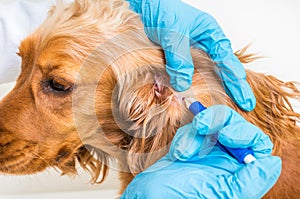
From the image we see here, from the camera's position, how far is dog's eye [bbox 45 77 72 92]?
4.79ft

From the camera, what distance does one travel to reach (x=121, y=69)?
5.04ft

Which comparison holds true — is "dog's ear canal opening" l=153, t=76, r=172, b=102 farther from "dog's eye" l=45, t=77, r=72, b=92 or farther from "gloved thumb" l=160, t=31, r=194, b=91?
"dog's eye" l=45, t=77, r=72, b=92

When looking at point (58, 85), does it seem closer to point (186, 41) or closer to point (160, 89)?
point (160, 89)

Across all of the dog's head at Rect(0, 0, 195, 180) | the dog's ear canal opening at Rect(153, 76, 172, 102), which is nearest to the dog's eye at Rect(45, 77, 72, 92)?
the dog's head at Rect(0, 0, 195, 180)

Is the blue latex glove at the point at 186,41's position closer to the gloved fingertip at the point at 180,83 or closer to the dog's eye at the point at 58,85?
the gloved fingertip at the point at 180,83

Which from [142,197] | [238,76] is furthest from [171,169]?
[238,76]

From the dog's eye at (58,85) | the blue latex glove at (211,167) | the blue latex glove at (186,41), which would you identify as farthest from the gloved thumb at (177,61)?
the dog's eye at (58,85)

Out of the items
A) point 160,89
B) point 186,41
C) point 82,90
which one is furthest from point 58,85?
point 186,41

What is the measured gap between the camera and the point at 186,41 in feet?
5.16

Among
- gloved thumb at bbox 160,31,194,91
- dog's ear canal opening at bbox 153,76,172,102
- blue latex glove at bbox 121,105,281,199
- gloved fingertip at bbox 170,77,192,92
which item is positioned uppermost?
gloved thumb at bbox 160,31,194,91

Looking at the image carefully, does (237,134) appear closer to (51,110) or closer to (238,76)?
(238,76)

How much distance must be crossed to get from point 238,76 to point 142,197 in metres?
0.48

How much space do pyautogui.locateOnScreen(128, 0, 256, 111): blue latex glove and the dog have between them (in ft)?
0.10

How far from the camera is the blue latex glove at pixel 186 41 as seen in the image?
151 centimetres
